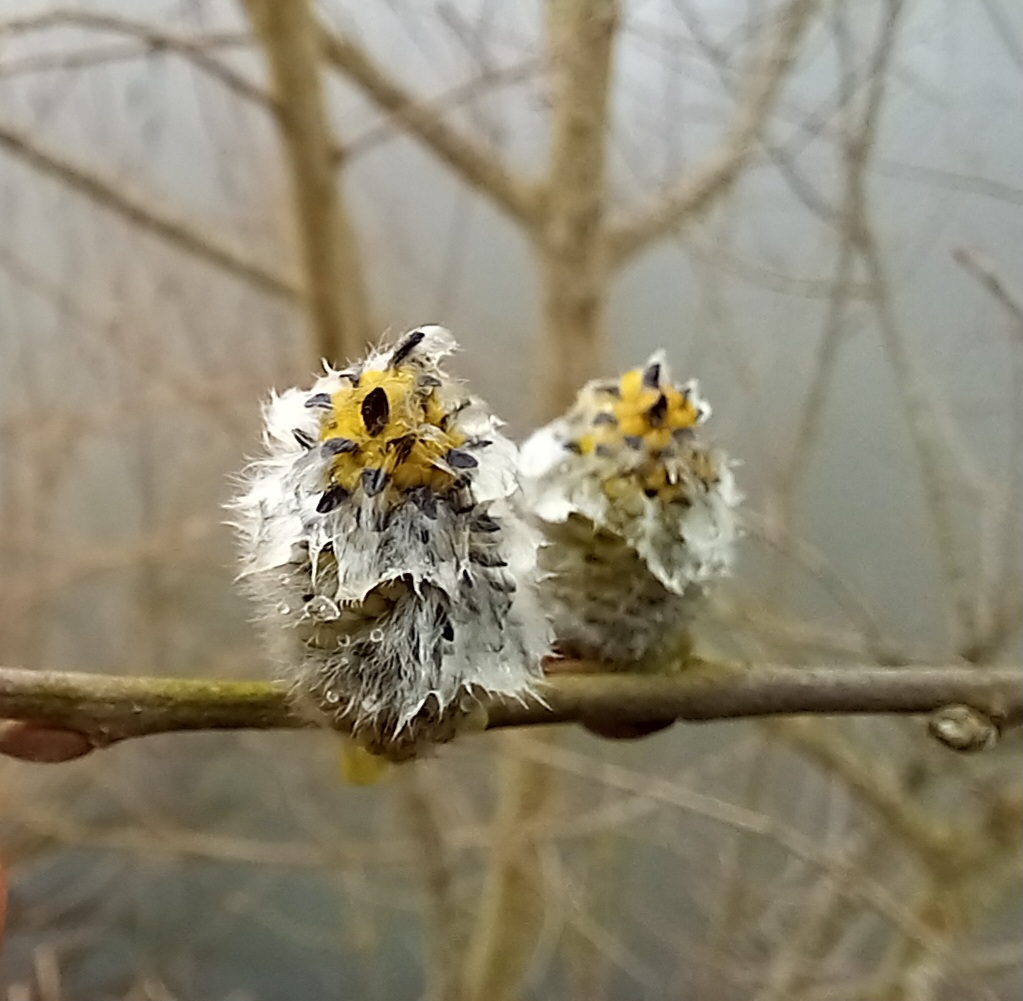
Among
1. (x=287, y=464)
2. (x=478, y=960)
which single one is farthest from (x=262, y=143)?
(x=287, y=464)

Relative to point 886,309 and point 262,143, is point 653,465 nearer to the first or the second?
point 886,309

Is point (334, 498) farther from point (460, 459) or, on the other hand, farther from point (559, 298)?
point (559, 298)

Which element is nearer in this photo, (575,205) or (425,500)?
(425,500)

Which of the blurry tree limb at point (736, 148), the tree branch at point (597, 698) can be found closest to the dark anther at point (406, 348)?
the tree branch at point (597, 698)

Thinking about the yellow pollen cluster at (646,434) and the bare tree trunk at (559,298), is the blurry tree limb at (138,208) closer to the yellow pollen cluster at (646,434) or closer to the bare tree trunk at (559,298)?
the bare tree trunk at (559,298)

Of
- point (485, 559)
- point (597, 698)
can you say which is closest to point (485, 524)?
point (485, 559)

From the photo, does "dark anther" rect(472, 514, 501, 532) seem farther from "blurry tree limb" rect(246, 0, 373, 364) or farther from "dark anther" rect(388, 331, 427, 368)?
"blurry tree limb" rect(246, 0, 373, 364)

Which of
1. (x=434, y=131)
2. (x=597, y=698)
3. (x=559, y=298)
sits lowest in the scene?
(x=597, y=698)
